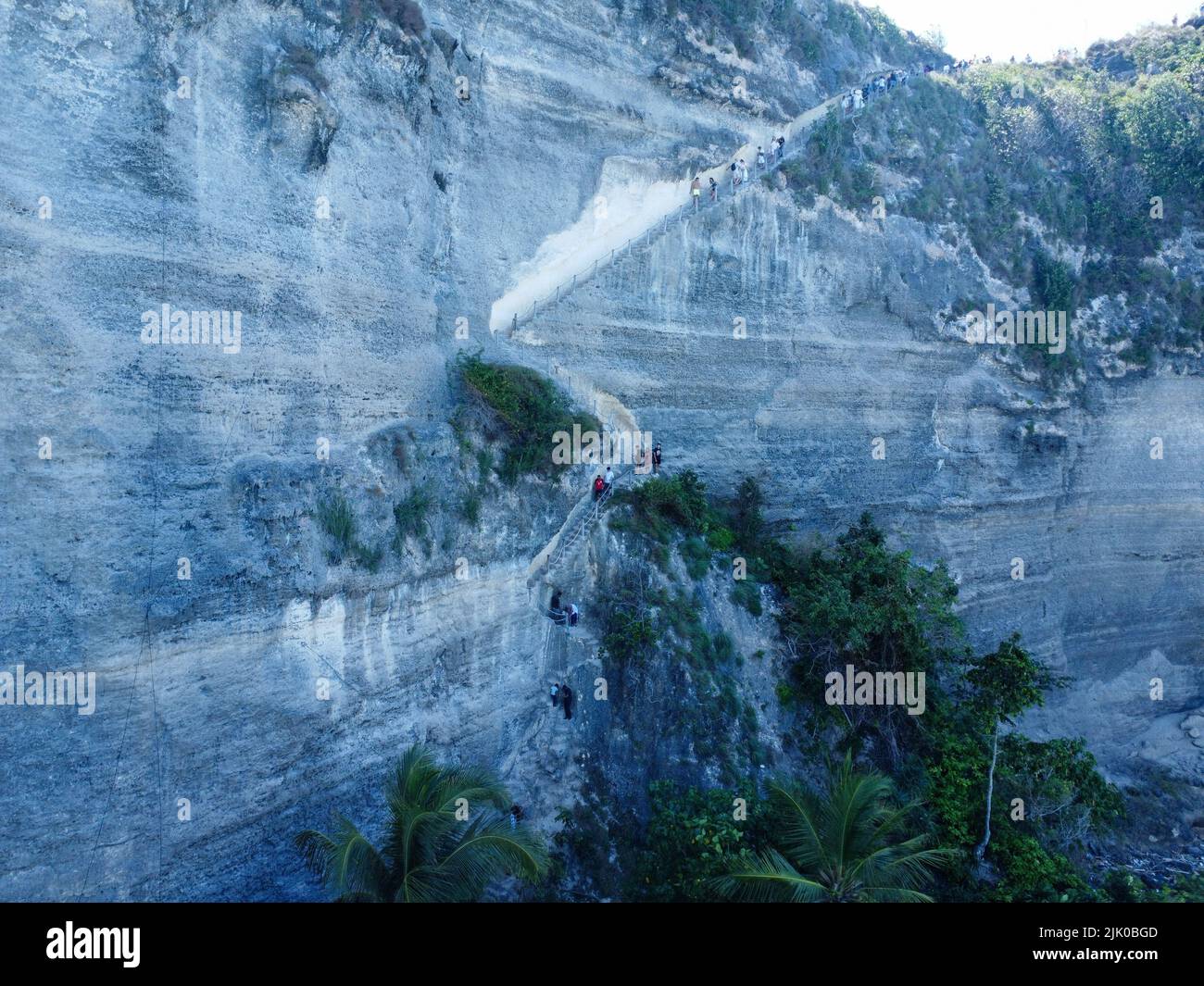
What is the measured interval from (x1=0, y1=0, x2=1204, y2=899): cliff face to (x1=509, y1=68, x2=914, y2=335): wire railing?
26 cm

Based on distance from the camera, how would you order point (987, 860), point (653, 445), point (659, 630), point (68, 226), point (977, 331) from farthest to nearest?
point (977, 331) < point (653, 445) < point (659, 630) < point (987, 860) < point (68, 226)

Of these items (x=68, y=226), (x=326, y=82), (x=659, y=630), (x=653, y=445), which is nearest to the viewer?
(x=68, y=226)

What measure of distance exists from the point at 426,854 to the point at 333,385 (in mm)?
5891

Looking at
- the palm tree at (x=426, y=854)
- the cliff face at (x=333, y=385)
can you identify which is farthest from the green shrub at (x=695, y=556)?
the palm tree at (x=426, y=854)

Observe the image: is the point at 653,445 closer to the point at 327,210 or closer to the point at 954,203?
the point at 327,210

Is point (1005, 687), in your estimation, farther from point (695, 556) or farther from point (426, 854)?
point (426, 854)

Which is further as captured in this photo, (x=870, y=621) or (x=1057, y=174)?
(x=1057, y=174)

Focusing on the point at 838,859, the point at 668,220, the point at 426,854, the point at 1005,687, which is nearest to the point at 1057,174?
the point at 668,220

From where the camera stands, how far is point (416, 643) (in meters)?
11.7

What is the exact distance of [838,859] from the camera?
365 inches

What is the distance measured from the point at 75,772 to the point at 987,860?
11.7 meters

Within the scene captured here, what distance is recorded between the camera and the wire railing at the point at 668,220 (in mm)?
15344

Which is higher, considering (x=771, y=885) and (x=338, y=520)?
(x=338, y=520)
